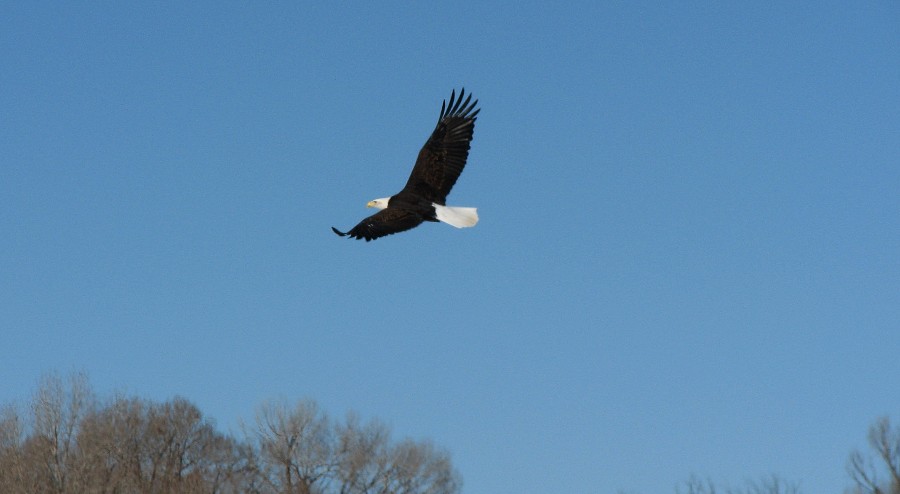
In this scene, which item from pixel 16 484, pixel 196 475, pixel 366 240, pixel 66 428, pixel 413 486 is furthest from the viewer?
pixel 413 486

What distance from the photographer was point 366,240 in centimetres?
2144

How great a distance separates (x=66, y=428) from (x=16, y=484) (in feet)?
9.83

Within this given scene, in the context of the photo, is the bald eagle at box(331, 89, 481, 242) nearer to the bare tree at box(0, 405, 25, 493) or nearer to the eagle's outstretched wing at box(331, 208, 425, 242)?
the eagle's outstretched wing at box(331, 208, 425, 242)

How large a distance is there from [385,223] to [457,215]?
1053 millimetres

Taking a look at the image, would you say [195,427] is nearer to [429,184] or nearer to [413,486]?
[413,486]

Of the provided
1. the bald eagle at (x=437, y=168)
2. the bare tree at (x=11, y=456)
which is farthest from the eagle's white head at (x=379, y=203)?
the bare tree at (x=11, y=456)

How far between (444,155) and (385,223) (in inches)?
62.9

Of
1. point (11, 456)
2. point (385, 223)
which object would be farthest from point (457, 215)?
point (11, 456)

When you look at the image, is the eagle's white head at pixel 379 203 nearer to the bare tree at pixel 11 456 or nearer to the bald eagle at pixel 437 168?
the bald eagle at pixel 437 168

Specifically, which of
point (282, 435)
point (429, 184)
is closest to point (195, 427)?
point (282, 435)

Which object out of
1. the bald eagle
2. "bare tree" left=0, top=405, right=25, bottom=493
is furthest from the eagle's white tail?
"bare tree" left=0, top=405, right=25, bottom=493

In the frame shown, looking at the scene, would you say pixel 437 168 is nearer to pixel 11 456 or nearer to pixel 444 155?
pixel 444 155

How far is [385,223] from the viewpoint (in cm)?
2164

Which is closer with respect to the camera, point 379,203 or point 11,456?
point 379,203
